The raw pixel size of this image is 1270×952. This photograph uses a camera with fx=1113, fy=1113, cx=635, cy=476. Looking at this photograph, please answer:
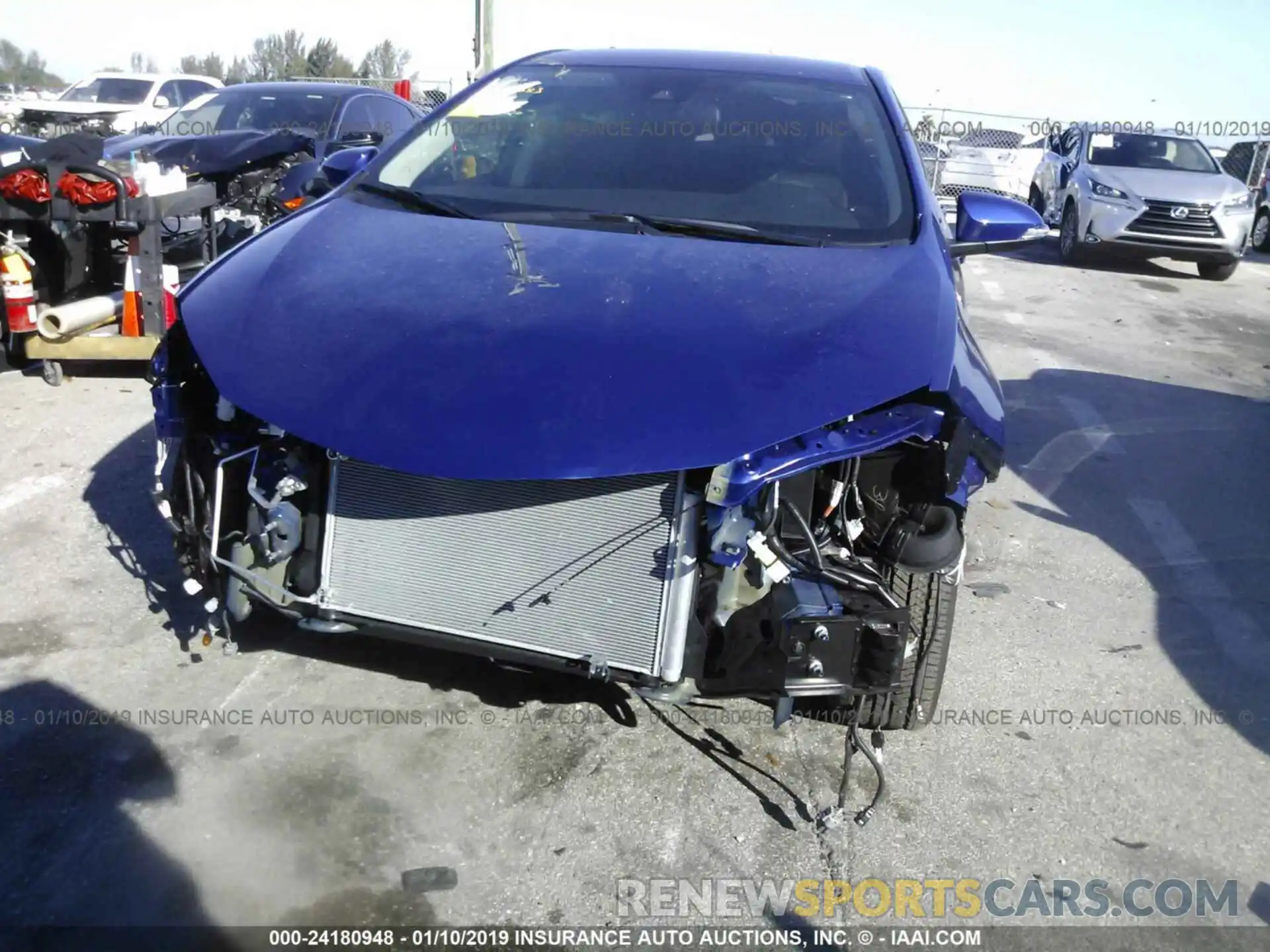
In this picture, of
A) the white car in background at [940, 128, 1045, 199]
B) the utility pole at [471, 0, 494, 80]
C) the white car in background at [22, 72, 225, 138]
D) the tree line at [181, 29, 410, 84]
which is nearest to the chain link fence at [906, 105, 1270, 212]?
the white car in background at [940, 128, 1045, 199]

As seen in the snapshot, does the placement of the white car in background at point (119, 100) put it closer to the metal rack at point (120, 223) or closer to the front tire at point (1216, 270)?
the metal rack at point (120, 223)

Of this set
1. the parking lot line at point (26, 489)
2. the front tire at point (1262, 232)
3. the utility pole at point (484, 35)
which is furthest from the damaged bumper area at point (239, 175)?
the front tire at point (1262, 232)

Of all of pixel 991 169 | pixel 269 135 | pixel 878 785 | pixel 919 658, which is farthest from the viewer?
pixel 991 169

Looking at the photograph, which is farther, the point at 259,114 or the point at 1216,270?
the point at 1216,270

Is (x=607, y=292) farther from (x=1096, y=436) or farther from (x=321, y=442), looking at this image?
(x=1096, y=436)

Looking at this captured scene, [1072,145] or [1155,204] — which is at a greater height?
[1072,145]

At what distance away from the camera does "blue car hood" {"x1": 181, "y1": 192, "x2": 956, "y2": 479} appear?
2.31m

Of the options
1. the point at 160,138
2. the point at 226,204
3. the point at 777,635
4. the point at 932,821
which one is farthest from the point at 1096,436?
the point at 160,138

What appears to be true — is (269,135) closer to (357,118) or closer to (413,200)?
(357,118)

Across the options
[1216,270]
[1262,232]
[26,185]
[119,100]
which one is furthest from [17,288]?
[1262,232]

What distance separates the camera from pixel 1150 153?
1320 cm

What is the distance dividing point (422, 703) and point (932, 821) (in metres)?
1.45

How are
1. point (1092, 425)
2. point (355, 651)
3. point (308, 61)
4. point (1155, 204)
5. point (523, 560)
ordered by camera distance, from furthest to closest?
1. point (308, 61)
2. point (1155, 204)
3. point (1092, 425)
4. point (355, 651)
5. point (523, 560)

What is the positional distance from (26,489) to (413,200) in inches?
93.4
